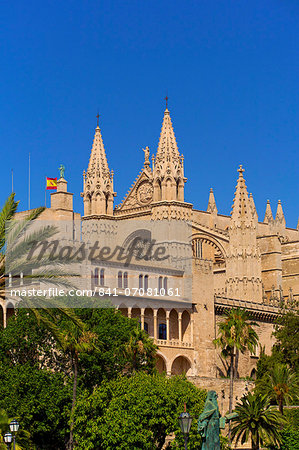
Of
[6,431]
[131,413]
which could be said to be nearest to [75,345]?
[131,413]

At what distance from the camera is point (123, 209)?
264ft

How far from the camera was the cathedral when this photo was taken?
64812 mm

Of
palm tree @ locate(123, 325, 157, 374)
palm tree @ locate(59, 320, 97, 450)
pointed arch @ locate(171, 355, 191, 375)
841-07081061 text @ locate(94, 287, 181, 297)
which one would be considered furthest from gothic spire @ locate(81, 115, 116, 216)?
palm tree @ locate(59, 320, 97, 450)

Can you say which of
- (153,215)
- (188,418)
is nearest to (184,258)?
(153,215)

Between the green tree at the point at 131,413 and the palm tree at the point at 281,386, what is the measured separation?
337 inches

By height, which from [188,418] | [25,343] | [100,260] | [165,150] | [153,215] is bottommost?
[188,418]

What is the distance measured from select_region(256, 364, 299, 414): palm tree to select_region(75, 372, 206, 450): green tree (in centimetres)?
856

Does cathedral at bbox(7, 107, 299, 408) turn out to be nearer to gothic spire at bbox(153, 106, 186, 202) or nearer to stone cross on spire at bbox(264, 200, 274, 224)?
gothic spire at bbox(153, 106, 186, 202)

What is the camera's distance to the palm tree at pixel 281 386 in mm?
55250

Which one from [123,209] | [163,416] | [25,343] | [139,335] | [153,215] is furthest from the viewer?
[123,209]

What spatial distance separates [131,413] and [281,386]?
1269cm

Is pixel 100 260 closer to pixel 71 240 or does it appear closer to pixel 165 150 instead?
pixel 71 240

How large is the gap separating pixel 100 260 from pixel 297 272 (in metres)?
25.0

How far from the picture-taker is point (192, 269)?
67125mm
